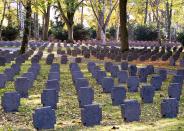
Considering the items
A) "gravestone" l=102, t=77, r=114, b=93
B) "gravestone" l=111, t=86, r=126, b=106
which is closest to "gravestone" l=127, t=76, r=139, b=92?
"gravestone" l=102, t=77, r=114, b=93

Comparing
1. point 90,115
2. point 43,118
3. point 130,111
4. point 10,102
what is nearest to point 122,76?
point 10,102

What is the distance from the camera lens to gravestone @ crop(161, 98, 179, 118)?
30.4 ft

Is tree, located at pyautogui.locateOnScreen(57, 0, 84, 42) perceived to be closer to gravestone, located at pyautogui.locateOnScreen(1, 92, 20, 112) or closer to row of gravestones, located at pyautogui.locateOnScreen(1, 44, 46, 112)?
row of gravestones, located at pyautogui.locateOnScreen(1, 44, 46, 112)

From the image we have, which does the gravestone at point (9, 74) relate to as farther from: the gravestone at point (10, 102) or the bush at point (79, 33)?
the bush at point (79, 33)

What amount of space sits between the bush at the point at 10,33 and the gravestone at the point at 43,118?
1764 inches

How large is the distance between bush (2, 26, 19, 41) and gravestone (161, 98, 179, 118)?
4419 cm

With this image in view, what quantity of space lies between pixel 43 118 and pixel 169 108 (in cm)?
263

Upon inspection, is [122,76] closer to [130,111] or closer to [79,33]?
[130,111]

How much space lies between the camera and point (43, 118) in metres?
8.16

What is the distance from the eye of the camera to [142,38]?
55.3 meters

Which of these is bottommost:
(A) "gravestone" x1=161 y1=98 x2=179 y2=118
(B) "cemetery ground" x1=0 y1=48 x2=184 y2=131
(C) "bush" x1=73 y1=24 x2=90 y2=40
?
(B) "cemetery ground" x1=0 y1=48 x2=184 y2=131

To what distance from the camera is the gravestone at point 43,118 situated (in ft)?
26.7

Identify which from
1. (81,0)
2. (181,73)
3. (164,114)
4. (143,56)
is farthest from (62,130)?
(81,0)

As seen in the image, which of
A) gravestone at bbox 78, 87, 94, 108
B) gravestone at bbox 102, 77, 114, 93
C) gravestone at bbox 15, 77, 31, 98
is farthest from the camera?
gravestone at bbox 102, 77, 114, 93
